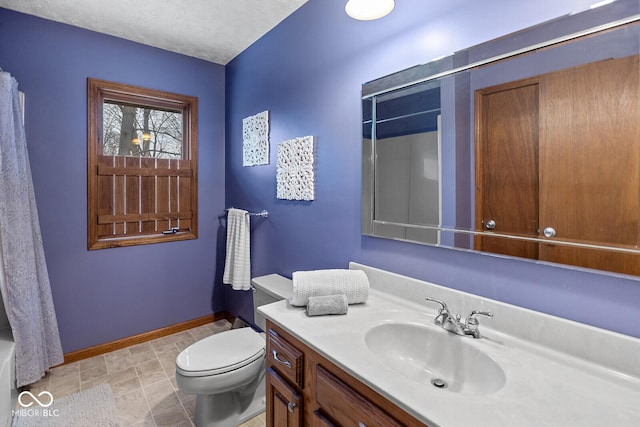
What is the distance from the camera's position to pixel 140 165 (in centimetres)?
262

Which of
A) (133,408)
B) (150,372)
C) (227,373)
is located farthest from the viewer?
(150,372)

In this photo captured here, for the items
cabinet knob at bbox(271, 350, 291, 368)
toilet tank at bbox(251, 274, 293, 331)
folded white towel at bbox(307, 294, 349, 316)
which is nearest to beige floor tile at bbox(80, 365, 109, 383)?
toilet tank at bbox(251, 274, 293, 331)

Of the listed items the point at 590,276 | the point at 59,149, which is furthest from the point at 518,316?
the point at 59,149

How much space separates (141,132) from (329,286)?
2289 mm

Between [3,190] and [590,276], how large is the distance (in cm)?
279

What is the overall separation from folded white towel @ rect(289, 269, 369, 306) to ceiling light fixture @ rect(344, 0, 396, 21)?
1112 mm


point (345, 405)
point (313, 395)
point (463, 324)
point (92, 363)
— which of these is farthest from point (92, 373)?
point (463, 324)

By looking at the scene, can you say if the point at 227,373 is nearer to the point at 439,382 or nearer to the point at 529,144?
the point at 439,382

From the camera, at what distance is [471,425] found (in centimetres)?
68

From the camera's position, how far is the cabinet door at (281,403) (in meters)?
1.14

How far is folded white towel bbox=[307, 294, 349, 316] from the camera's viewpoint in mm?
1242

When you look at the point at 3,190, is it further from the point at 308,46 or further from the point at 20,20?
the point at 308,46

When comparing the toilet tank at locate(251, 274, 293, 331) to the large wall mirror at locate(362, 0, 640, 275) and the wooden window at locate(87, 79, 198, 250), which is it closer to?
the large wall mirror at locate(362, 0, 640, 275)

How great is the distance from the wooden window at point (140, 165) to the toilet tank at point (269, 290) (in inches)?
43.0
